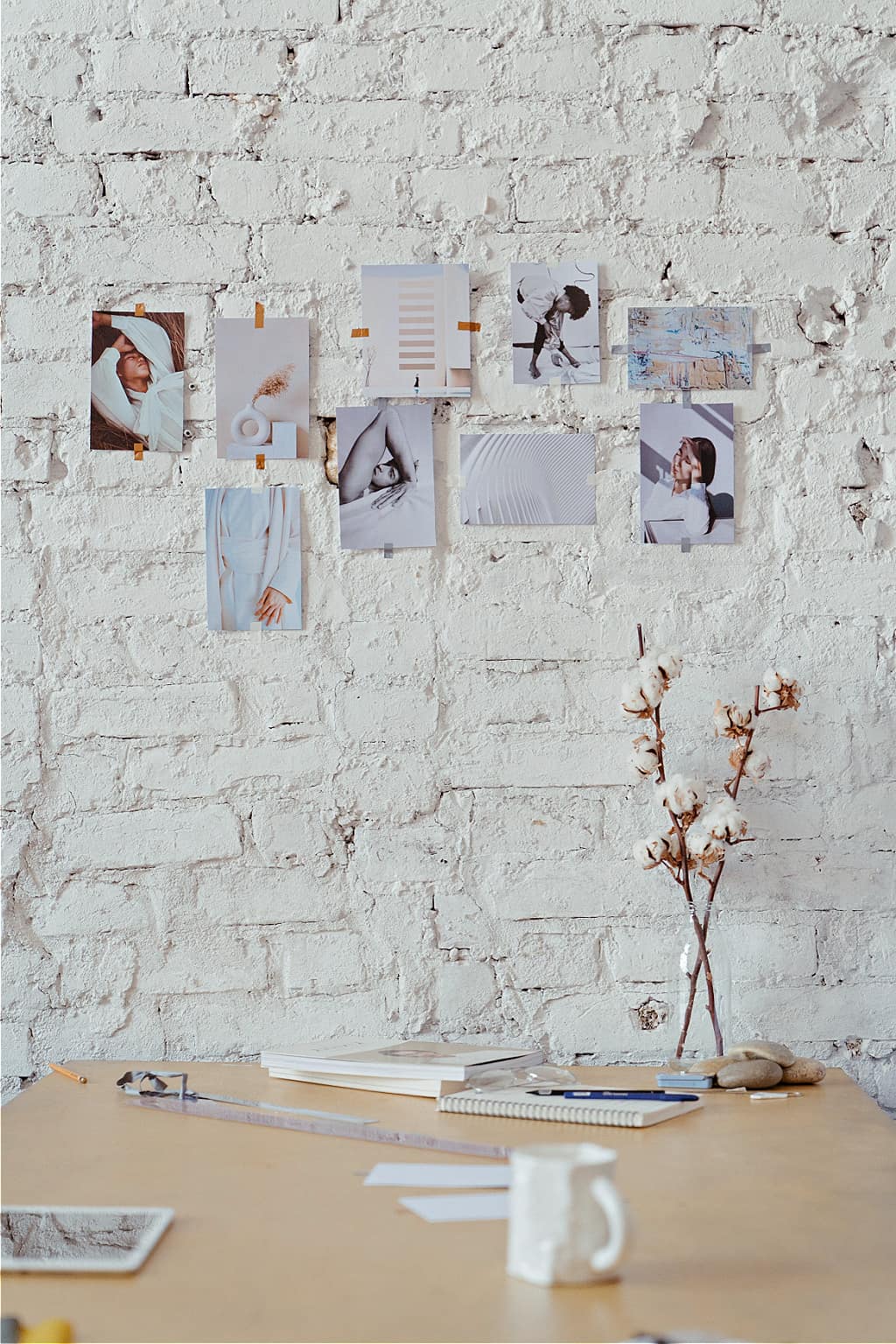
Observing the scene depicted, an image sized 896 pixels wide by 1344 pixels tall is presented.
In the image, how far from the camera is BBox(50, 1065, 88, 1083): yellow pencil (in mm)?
1483

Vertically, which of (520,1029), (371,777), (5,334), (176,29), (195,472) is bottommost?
(520,1029)

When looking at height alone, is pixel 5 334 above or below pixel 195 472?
above

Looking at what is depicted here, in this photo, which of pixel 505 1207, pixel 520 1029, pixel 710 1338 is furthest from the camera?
pixel 520 1029

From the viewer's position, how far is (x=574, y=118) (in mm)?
1770

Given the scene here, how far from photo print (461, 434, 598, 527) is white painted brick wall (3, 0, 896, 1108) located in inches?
1.1

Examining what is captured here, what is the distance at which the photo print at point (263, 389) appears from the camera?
1751 millimetres

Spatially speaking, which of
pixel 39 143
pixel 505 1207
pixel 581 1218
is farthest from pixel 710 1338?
pixel 39 143

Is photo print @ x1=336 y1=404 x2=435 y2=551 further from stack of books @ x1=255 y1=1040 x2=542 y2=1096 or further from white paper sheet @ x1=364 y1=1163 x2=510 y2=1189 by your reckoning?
white paper sheet @ x1=364 y1=1163 x2=510 y2=1189

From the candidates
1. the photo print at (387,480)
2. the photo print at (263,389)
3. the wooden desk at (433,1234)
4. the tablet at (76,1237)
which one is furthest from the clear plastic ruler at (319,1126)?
the photo print at (263,389)

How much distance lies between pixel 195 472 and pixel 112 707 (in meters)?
0.36

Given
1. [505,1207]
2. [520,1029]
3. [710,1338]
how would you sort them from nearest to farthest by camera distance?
[710,1338] → [505,1207] → [520,1029]

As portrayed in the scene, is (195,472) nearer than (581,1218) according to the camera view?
No

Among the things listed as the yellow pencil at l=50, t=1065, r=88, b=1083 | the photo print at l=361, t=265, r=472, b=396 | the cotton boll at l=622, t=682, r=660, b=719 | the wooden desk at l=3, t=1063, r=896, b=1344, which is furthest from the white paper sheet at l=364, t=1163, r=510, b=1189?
the photo print at l=361, t=265, r=472, b=396

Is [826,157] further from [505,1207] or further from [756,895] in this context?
[505,1207]
